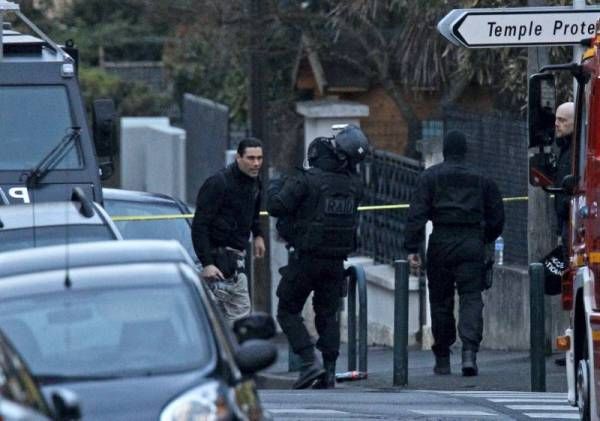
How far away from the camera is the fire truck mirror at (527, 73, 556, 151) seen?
10.2m

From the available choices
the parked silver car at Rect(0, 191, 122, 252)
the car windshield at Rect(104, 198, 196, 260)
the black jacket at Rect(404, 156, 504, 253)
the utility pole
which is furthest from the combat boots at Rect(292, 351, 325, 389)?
the utility pole

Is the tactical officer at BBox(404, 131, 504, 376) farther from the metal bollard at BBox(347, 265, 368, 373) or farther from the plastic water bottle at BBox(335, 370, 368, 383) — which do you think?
the plastic water bottle at BBox(335, 370, 368, 383)

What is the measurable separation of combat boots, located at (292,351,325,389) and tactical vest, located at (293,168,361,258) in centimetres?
84

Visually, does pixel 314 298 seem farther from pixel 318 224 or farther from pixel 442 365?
pixel 442 365

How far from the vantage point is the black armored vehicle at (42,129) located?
1366 centimetres

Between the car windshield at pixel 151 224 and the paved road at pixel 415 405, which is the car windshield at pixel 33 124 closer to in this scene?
the car windshield at pixel 151 224

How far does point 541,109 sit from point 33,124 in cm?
507

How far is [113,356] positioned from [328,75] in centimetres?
1922

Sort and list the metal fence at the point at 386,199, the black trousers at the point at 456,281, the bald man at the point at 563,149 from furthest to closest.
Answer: the metal fence at the point at 386,199, the black trousers at the point at 456,281, the bald man at the point at 563,149

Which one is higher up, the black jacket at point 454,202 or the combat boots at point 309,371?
the black jacket at point 454,202

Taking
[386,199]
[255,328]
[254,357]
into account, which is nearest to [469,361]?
[255,328]

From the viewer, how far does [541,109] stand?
10.3m

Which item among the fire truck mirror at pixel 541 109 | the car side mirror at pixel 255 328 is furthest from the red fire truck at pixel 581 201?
the car side mirror at pixel 255 328

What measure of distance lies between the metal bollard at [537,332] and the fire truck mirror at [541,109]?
7.72ft
